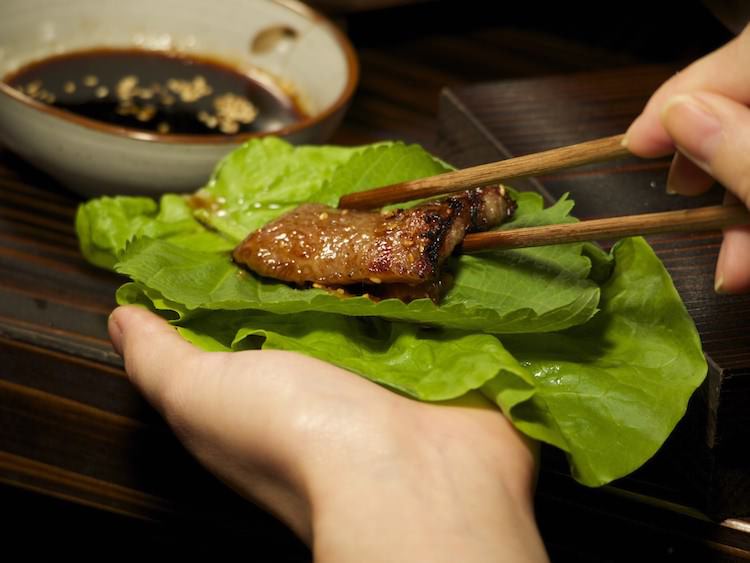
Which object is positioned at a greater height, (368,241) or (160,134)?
(368,241)

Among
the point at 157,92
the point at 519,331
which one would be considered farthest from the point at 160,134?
the point at 519,331

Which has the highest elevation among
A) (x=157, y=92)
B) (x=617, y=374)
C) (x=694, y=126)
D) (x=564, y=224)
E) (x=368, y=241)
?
(x=694, y=126)

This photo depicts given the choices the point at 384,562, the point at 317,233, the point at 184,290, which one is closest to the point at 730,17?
the point at 317,233

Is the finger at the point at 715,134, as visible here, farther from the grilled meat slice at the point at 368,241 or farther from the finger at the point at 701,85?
the grilled meat slice at the point at 368,241

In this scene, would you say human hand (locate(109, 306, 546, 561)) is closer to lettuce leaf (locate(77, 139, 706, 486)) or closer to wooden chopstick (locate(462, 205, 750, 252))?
lettuce leaf (locate(77, 139, 706, 486))

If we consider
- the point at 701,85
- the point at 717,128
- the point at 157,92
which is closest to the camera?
the point at 717,128

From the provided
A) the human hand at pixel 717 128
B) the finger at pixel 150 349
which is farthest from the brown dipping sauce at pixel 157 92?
the human hand at pixel 717 128

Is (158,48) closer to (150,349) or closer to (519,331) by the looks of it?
(150,349)
